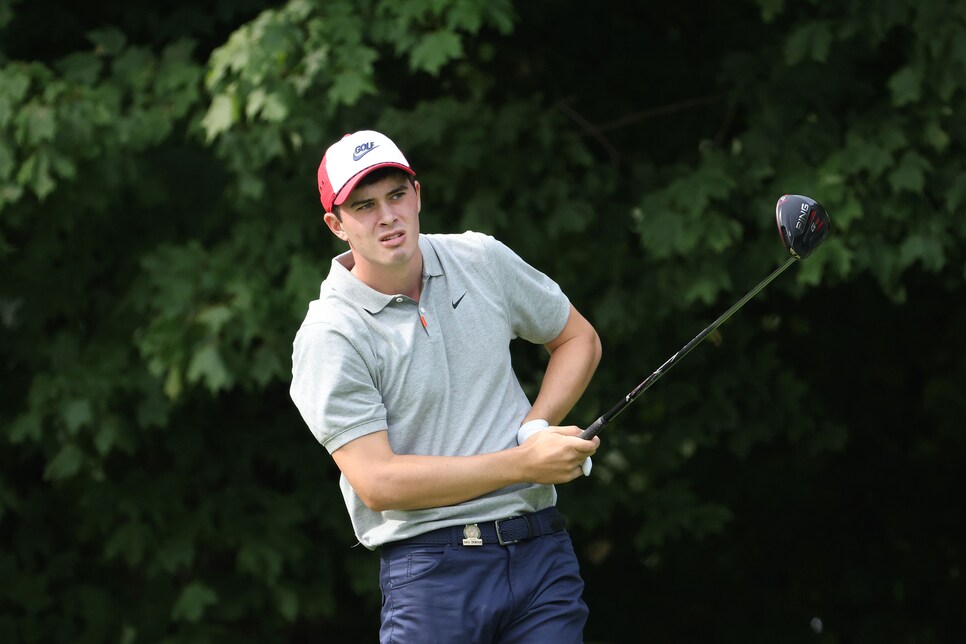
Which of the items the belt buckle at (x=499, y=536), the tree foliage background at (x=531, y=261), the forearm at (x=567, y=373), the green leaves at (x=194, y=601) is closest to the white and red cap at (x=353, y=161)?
the forearm at (x=567, y=373)

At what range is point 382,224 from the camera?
3006mm

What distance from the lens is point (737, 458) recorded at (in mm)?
7422

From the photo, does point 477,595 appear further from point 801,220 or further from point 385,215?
point 801,220

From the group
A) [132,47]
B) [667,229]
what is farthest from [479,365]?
[132,47]

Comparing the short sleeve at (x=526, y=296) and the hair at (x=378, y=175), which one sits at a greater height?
the hair at (x=378, y=175)

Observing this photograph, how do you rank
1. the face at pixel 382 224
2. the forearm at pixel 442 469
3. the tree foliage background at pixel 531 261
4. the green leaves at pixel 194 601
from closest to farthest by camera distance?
the forearm at pixel 442 469, the face at pixel 382 224, the tree foliage background at pixel 531 261, the green leaves at pixel 194 601

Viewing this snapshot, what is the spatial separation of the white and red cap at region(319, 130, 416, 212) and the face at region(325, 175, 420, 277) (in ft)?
0.09

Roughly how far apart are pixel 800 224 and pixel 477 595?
112 cm

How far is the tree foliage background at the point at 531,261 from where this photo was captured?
19.0 ft

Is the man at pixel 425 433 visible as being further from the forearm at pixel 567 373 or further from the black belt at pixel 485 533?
the forearm at pixel 567 373

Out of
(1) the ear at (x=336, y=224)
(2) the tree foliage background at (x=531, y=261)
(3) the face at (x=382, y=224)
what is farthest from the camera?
(2) the tree foliage background at (x=531, y=261)

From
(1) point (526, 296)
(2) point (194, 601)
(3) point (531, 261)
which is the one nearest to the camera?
(1) point (526, 296)

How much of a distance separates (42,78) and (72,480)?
194 cm

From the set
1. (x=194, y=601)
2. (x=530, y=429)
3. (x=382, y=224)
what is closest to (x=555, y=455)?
(x=530, y=429)
